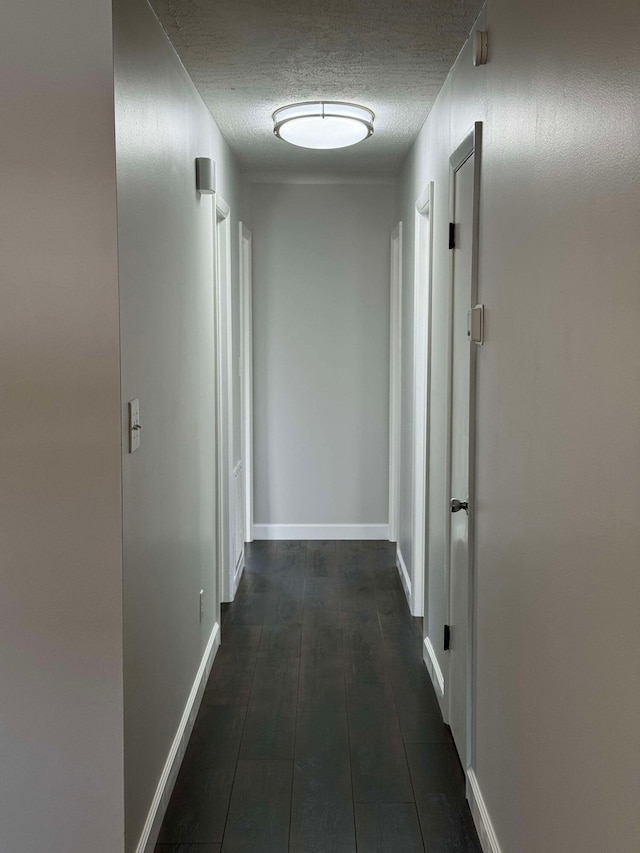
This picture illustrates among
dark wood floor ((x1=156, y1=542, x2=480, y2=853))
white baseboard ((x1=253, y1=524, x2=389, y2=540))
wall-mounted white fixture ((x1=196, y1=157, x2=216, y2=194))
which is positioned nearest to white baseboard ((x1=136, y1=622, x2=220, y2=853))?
dark wood floor ((x1=156, y1=542, x2=480, y2=853))

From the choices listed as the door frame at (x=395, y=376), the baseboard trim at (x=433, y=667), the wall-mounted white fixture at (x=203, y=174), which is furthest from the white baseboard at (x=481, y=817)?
the door frame at (x=395, y=376)

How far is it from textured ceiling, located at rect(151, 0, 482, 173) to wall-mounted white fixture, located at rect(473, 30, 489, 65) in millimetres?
120

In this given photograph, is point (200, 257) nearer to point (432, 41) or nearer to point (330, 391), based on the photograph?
point (432, 41)

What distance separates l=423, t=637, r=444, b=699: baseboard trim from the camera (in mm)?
3186

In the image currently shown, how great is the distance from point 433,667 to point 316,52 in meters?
2.39

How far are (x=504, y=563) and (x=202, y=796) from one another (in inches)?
50.2

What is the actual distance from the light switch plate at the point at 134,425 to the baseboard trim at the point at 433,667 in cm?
172

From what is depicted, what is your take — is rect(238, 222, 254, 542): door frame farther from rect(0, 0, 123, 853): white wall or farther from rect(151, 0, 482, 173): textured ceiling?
rect(0, 0, 123, 853): white wall

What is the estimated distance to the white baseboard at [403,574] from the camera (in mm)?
4408

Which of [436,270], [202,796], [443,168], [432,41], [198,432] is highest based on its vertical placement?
[432,41]

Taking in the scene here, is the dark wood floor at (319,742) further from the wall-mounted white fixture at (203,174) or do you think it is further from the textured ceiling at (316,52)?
the textured ceiling at (316,52)

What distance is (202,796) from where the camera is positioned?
8.34ft

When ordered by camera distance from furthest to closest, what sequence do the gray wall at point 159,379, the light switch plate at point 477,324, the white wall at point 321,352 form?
the white wall at point 321,352 → the light switch plate at point 477,324 → the gray wall at point 159,379

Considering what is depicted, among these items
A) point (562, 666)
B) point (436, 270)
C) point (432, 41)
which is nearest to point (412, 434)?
point (436, 270)
